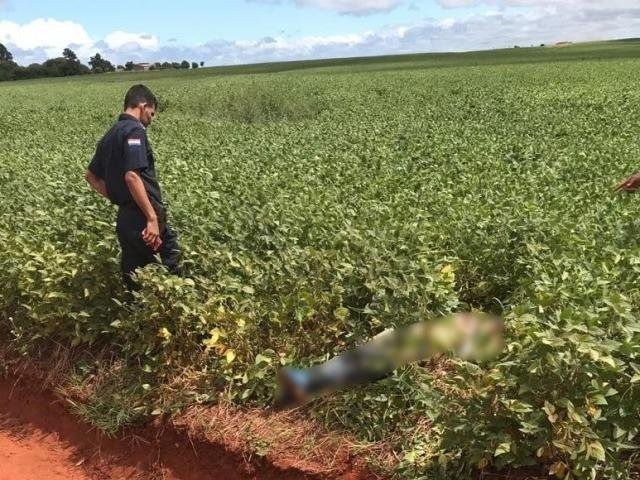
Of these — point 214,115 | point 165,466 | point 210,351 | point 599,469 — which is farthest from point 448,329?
point 214,115

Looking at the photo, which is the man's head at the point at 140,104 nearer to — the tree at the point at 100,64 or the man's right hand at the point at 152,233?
the man's right hand at the point at 152,233

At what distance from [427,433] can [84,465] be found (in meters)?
2.20

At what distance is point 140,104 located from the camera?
4.65 m

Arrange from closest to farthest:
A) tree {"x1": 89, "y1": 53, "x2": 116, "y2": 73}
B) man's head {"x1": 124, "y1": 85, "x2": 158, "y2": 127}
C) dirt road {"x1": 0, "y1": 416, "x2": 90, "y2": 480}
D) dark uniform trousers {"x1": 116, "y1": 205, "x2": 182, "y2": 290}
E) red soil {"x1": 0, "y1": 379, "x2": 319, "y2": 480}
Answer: red soil {"x1": 0, "y1": 379, "x2": 319, "y2": 480} < dirt road {"x1": 0, "y1": 416, "x2": 90, "y2": 480} < man's head {"x1": 124, "y1": 85, "x2": 158, "y2": 127} < dark uniform trousers {"x1": 116, "y1": 205, "x2": 182, "y2": 290} < tree {"x1": 89, "y1": 53, "x2": 116, "y2": 73}

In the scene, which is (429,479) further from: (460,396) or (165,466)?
(165,466)

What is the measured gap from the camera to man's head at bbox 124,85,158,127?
15.2ft

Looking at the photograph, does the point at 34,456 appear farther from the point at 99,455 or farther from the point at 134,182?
the point at 134,182

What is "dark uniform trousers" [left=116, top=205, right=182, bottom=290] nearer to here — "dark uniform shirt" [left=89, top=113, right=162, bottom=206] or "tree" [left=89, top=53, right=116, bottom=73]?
"dark uniform shirt" [left=89, top=113, right=162, bottom=206]

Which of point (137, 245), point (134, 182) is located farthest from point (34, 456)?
point (134, 182)

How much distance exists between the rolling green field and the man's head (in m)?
1.09

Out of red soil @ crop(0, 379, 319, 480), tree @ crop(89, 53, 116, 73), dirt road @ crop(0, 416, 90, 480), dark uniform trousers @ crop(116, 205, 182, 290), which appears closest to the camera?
red soil @ crop(0, 379, 319, 480)

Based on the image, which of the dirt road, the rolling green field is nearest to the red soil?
the dirt road

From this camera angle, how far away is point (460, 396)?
134 inches

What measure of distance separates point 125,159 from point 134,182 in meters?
0.17
